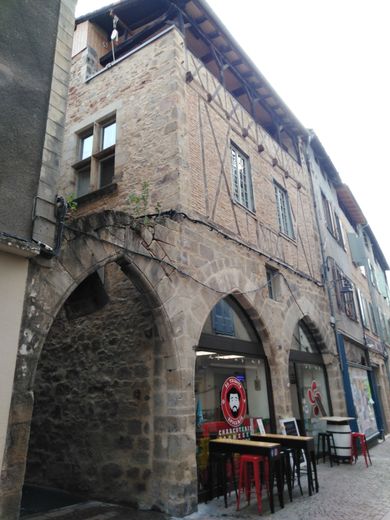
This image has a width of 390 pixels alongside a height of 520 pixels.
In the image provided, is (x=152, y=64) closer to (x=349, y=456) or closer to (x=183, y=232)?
(x=183, y=232)

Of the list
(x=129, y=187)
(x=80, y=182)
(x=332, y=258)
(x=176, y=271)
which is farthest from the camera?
(x=332, y=258)

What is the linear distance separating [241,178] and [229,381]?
4.00 metres

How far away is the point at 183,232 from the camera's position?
5.42 m

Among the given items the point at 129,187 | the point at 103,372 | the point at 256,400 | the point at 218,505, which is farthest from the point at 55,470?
the point at 129,187

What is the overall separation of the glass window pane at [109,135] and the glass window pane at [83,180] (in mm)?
594

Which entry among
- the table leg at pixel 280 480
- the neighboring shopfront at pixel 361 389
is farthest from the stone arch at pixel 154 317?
the neighboring shopfront at pixel 361 389

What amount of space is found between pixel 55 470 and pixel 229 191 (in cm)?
520

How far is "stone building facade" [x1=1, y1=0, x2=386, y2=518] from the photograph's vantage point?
440 centimetres

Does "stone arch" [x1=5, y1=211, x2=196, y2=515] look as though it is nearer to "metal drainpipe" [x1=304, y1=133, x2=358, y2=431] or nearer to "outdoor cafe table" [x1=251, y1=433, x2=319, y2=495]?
"outdoor cafe table" [x1=251, y1=433, x2=319, y2=495]

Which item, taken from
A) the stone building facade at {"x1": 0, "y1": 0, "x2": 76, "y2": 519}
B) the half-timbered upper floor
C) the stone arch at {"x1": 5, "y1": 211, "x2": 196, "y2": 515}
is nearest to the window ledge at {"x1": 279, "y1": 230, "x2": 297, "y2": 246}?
the half-timbered upper floor

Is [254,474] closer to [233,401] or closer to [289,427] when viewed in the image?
[233,401]

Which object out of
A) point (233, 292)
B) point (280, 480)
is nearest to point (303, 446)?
point (280, 480)

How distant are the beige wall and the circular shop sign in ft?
10.9

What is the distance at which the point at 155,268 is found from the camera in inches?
190
